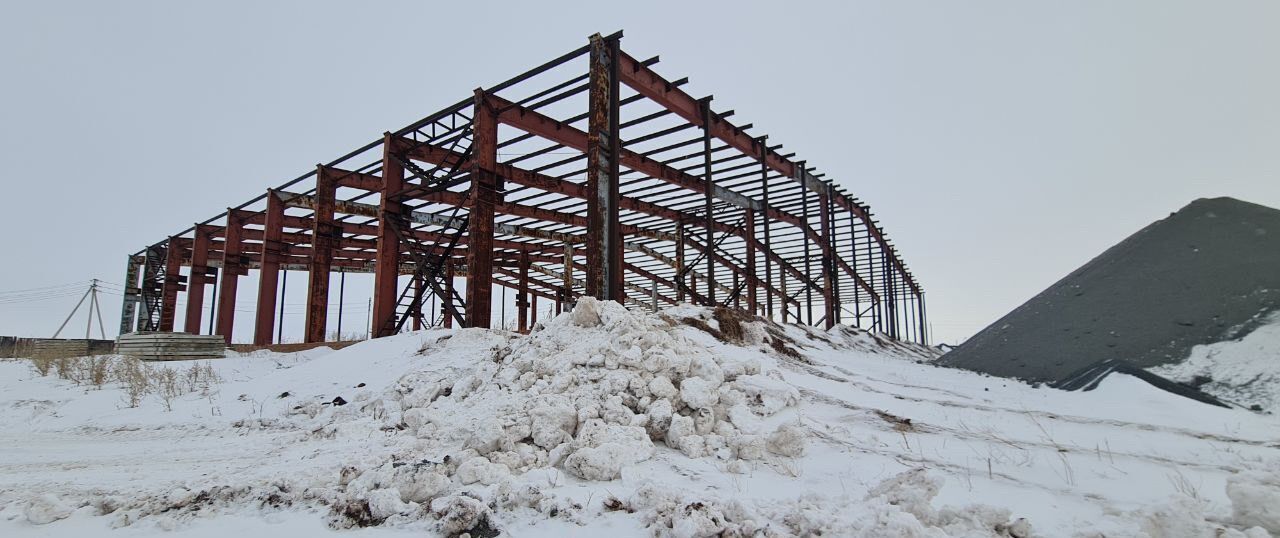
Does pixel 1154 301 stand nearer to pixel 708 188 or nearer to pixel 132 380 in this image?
pixel 708 188

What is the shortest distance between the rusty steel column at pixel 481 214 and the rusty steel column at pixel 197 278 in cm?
1528

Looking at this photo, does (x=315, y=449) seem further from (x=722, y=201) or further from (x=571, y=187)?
(x=722, y=201)

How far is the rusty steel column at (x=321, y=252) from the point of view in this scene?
13773 mm

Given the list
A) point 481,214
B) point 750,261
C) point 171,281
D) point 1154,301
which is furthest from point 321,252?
point 1154,301

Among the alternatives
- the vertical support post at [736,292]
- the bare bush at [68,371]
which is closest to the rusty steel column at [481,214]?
the bare bush at [68,371]

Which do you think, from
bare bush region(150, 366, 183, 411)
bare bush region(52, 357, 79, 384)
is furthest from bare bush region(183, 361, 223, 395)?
bare bush region(52, 357, 79, 384)

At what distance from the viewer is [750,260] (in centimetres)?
1549

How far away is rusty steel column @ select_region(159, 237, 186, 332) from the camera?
21125 mm

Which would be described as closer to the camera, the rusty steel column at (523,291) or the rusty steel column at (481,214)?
the rusty steel column at (481,214)

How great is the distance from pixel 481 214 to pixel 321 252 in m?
6.05

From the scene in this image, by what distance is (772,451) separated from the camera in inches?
158

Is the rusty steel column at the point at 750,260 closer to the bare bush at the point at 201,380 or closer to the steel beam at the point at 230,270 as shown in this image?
the bare bush at the point at 201,380

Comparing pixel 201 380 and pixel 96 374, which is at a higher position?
pixel 96 374

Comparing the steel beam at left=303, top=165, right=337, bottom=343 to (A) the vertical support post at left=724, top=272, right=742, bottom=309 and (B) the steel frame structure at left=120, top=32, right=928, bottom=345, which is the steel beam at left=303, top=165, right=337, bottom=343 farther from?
(A) the vertical support post at left=724, top=272, right=742, bottom=309
